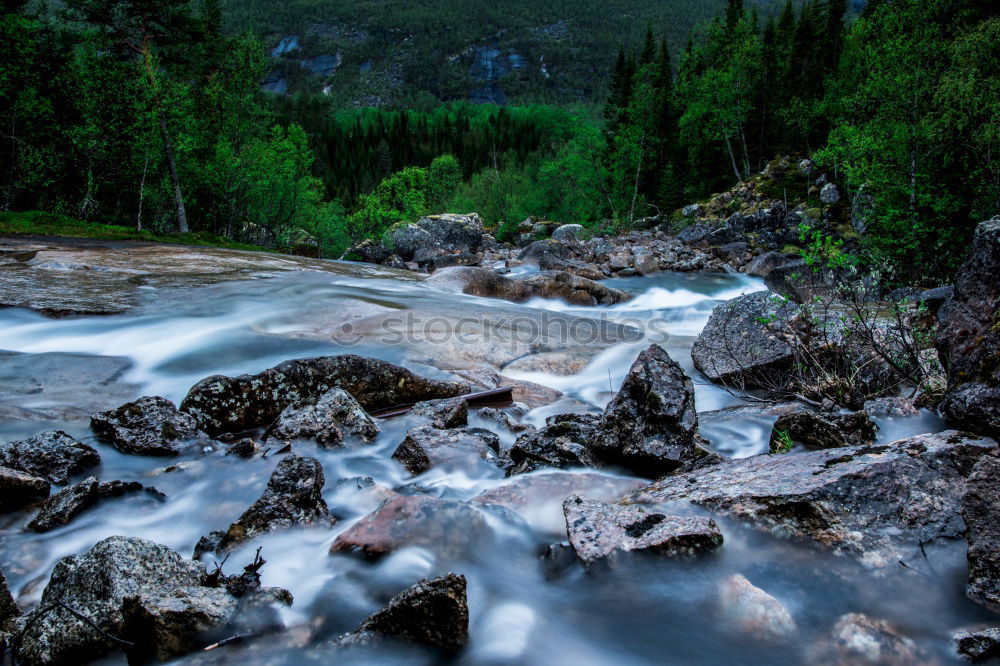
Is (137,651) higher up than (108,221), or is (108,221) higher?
(108,221)

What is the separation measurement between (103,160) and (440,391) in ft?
100

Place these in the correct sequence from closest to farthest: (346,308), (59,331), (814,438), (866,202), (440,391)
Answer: (814,438), (440,391), (59,331), (346,308), (866,202)

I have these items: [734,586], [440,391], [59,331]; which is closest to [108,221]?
[59,331]

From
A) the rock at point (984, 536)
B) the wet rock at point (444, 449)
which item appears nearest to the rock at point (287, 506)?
the wet rock at point (444, 449)

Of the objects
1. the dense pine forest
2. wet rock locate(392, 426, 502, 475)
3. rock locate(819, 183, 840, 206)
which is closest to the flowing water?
wet rock locate(392, 426, 502, 475)

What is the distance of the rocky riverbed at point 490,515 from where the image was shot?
2.49 metres

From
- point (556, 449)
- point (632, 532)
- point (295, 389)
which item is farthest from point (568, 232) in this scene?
point (632, 532)

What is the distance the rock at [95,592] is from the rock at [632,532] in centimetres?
A: 206

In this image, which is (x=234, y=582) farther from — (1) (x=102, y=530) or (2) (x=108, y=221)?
(2) (x=108, y=221)

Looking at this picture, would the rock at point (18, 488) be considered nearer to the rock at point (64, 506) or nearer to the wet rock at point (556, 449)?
the rock at point (64, 506)

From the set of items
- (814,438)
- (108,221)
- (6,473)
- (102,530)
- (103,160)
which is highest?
(103,160)

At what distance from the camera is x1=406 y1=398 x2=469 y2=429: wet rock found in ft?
18.8

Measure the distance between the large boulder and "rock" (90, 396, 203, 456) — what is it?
6.14 m

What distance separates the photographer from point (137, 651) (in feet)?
7.88
